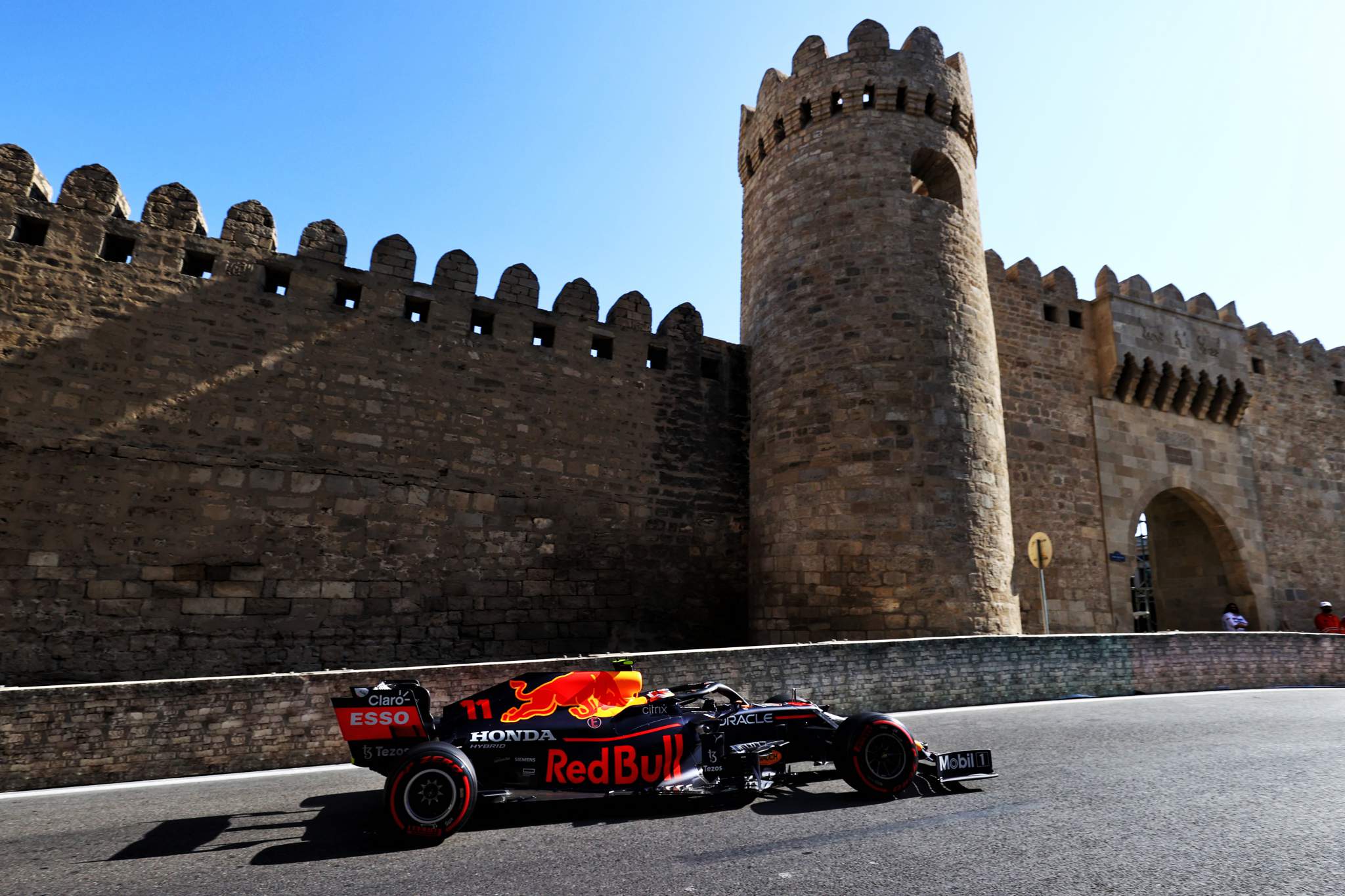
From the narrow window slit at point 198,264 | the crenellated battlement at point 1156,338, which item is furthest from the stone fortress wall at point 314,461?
the crenellated battlement at point 1156,338

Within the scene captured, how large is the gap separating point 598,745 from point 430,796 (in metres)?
0.96

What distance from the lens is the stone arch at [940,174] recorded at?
12211 millimetres

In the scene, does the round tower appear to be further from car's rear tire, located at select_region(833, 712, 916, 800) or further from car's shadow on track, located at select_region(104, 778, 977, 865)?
car's shadow on track, located at select_region(104, 778, 977, 865)

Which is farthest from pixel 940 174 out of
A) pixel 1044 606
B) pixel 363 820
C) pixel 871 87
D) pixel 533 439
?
pixel 363 820

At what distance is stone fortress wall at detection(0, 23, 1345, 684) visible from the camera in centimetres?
855

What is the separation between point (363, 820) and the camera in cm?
423

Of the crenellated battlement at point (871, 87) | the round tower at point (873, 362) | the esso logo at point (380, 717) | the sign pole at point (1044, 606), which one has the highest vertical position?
the crenellated battlement at point (871, 87)

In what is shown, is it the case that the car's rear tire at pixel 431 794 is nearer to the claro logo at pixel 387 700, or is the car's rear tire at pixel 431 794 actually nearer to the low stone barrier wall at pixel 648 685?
the claro logo at pixel 387 700

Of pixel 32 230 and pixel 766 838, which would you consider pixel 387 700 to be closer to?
pixel 766 838

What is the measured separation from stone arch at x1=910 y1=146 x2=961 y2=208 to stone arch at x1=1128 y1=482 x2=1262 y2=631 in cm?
760

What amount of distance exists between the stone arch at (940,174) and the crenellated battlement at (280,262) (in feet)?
17.1

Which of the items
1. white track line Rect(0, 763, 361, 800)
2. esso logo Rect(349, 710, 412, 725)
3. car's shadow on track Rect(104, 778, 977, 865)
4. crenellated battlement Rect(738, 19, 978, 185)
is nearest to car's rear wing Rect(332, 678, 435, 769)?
esso logo Rect(349, 710, 412, 725)

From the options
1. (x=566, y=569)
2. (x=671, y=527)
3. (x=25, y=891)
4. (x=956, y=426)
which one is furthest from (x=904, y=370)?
(x=25, y=891)

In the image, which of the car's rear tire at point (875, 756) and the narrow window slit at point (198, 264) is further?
the narrow window slit at point (198, 264)
